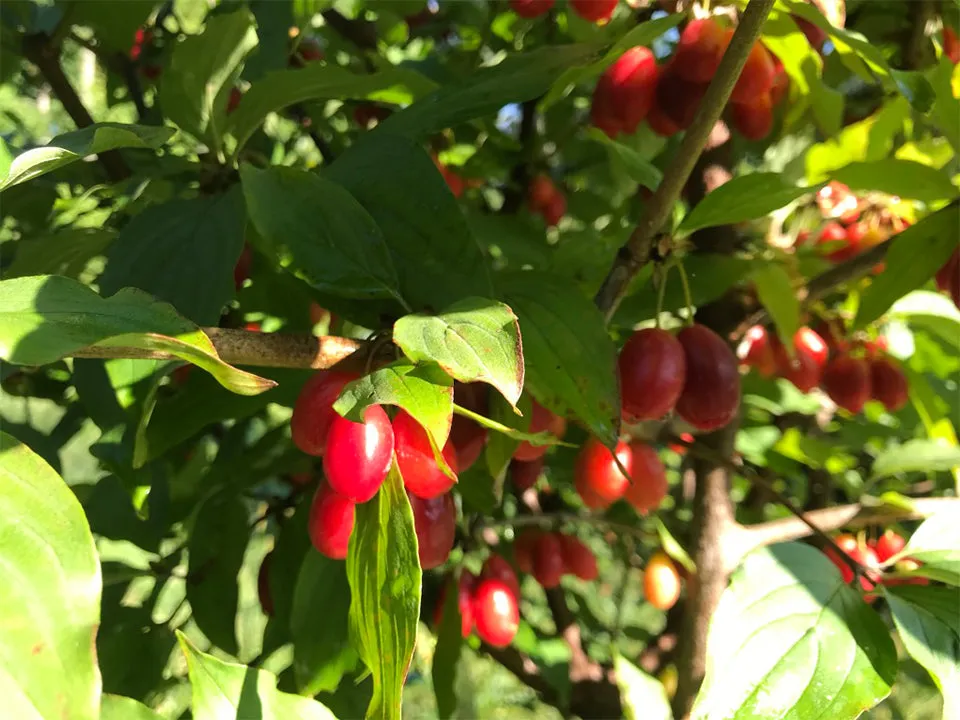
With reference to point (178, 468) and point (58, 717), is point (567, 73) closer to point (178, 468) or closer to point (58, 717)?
point (58, 717)

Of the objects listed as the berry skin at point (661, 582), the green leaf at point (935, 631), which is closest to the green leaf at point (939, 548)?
the green leaf at point (935, 631)

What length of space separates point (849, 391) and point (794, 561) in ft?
1.36

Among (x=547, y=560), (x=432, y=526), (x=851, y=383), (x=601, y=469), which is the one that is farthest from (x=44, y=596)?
(x=851, y=383)

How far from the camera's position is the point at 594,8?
0.72m

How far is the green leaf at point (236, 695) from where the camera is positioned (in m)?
0.43

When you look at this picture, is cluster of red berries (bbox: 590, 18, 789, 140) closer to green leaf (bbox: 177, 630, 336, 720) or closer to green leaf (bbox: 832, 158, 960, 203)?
green leaf (bbox: 832, 158, 960, 203)

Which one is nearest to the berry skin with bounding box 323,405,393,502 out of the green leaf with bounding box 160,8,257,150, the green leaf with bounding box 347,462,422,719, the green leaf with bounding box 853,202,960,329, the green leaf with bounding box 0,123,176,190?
the green leaf with bounding box 347,462,422,719

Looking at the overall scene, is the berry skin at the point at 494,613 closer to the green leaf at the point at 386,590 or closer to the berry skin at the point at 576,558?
the berry skin at the point at 576,558

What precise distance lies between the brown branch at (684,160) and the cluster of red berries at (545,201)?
58 cm

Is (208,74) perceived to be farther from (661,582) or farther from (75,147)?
(661,582)

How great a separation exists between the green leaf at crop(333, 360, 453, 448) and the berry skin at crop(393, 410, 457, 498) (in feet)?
0.16

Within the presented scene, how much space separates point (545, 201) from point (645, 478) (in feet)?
1.65

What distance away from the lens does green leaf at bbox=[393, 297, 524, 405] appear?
34 cm

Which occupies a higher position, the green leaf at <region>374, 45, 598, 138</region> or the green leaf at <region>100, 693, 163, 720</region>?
the green leaf at <region>374, 45, 598, 138</region>
